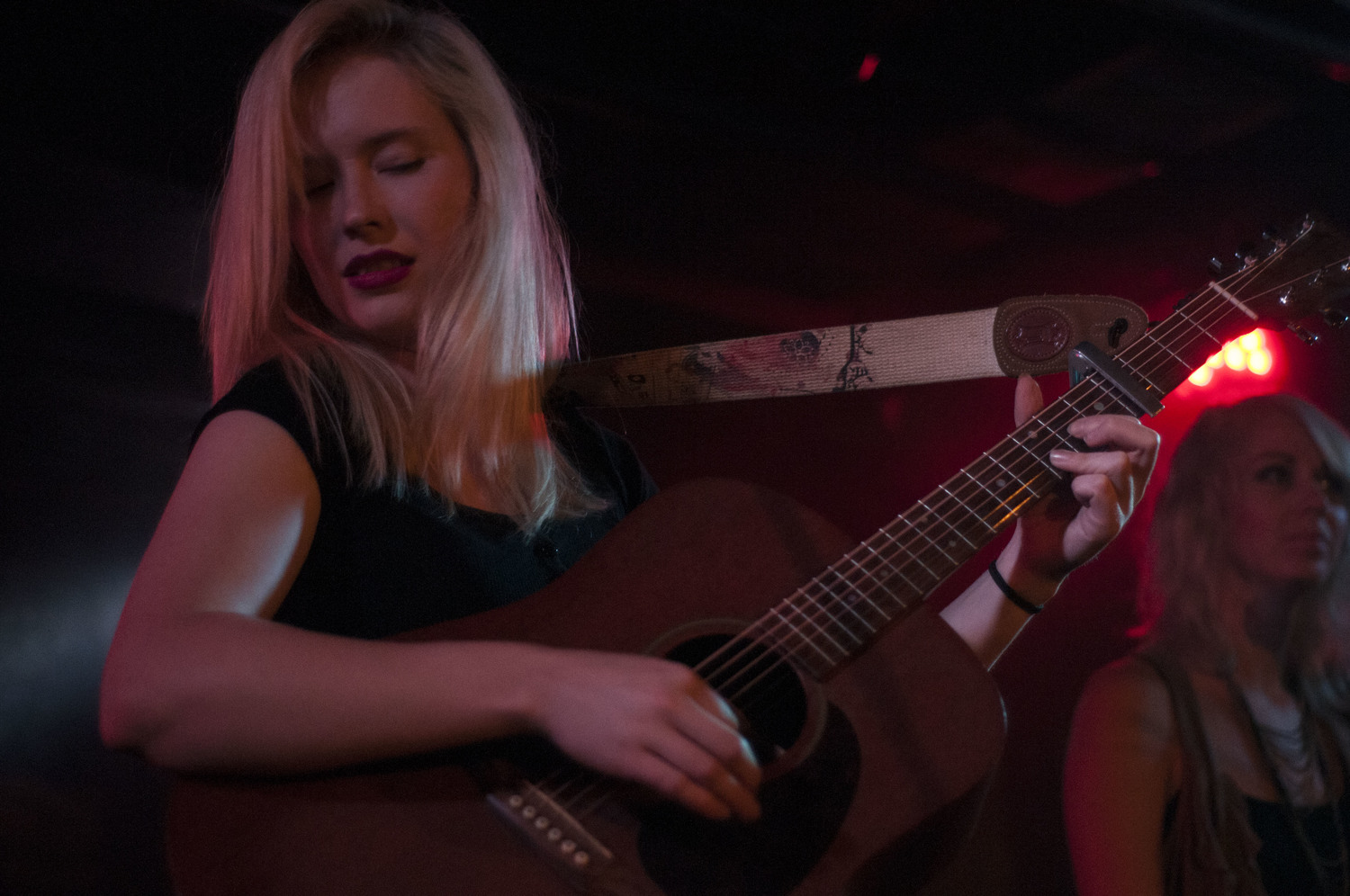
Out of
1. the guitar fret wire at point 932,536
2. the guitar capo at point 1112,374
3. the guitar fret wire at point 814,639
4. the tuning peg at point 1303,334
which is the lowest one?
the guitar fret wire at point 814,639

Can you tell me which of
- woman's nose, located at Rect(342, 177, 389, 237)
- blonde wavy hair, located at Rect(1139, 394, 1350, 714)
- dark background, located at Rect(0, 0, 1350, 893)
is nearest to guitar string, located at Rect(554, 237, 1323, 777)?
woman's nose, located at Rect(342, 177, 389, 237)

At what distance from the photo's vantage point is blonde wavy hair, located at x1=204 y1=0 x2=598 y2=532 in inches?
44.2

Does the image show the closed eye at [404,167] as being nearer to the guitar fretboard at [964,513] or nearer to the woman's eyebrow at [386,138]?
the woman's eyebrow at [386,138]

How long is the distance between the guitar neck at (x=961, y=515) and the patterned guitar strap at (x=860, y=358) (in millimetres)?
97

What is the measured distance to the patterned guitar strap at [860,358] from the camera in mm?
1354

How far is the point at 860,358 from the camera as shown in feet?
4.78

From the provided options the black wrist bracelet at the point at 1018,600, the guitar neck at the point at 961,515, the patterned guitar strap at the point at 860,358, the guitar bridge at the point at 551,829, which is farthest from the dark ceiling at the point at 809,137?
the guitar bridge at the point at 551,829

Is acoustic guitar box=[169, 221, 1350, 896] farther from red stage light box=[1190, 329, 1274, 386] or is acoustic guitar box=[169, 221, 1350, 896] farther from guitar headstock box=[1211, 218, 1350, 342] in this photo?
red stage light box=[1190, 329, 1274, 386]

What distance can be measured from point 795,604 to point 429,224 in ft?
2.69

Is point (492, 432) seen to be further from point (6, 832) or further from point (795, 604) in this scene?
point (6, 832)

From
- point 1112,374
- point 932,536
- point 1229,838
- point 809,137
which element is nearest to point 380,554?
point 932,536

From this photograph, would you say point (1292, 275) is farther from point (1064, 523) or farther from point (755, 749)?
point (755, 749)

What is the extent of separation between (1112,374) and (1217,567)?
1.41 meters

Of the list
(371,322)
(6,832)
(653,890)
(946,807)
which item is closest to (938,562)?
(946,807)
